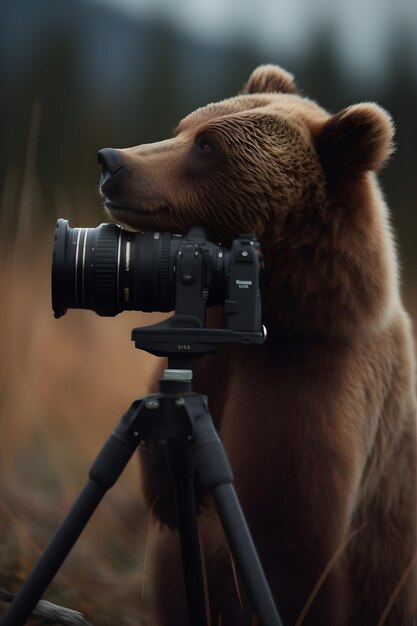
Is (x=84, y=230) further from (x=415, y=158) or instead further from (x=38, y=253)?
(x=415, y=158)

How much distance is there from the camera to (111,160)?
1.92 m

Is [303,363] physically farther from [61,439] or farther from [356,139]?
[61,439]

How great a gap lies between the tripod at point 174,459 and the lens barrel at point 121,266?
10 centimetres

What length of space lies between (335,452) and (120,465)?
2.16 feet

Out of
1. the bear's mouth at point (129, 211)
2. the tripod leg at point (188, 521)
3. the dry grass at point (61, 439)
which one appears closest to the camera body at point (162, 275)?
the bear's mouth at point (129, 211)

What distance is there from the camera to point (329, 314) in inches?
80.5

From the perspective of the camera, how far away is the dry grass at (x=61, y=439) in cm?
242

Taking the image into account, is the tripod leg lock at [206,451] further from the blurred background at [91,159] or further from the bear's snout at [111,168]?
the blurred background at [91,159]

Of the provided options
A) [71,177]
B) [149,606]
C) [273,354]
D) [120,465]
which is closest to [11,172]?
[71,177]

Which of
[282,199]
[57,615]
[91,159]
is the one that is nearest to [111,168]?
[282,199]

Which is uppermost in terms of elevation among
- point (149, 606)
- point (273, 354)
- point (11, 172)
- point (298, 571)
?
point (11, 172)

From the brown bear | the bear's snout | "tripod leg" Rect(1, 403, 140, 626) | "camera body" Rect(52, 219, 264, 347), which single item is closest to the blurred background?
the brown bear

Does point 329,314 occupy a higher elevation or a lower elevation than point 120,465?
higher

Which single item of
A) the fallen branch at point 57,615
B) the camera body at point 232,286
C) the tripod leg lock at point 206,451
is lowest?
the fallen branch at point 57,615
